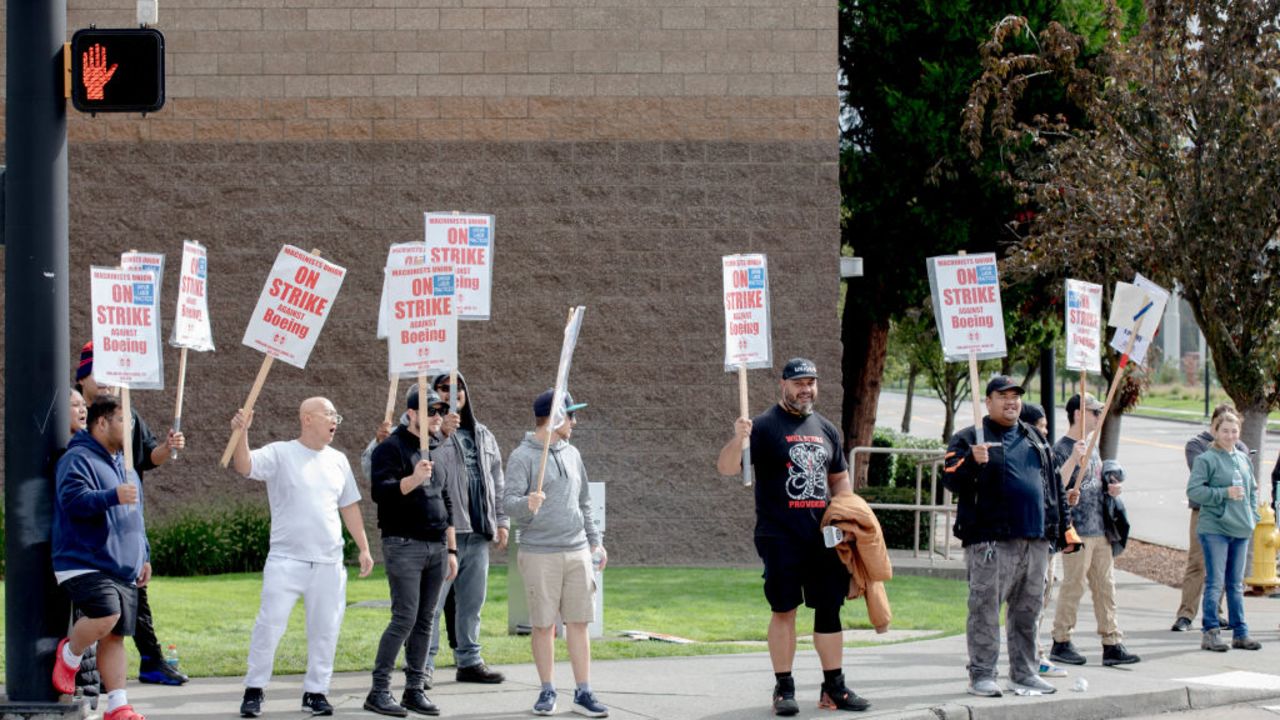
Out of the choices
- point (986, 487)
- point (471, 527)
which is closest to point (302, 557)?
point (471, 527)

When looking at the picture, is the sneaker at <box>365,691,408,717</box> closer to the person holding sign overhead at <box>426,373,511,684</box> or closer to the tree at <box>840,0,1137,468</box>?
the person holding sign overhead at <box>426,373,511,684</box>

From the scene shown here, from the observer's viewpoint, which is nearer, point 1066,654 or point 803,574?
point 803,574

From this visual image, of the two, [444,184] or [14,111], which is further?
[444,184]

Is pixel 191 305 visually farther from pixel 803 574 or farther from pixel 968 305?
pixel 968 305

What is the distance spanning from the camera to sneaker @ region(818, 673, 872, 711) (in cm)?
879

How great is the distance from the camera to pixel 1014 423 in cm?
952

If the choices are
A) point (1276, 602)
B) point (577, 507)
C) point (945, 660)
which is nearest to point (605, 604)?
point (945, 660)

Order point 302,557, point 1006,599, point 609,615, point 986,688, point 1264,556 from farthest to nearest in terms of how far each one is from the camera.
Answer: point 1264,556
point 609,615
point 1006,599
point 986,688
point 302,557

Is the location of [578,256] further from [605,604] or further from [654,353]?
[605,604]

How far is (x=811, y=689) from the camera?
31.4ft

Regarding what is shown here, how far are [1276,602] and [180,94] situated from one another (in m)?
12.5

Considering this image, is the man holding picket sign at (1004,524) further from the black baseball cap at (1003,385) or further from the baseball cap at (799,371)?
the baseball cap at (799,371)

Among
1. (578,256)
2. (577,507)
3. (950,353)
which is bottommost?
(577,507)

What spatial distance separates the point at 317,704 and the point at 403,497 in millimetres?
1241
